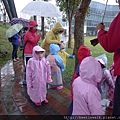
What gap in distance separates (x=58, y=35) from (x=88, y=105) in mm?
2531

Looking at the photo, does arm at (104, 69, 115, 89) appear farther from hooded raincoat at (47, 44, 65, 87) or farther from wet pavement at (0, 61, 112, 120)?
hooded raincoat at (47, 44, 65, 87)

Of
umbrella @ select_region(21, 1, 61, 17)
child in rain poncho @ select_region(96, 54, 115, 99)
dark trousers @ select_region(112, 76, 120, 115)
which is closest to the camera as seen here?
dark trousers @ select_region(112, 76, 120, 115)

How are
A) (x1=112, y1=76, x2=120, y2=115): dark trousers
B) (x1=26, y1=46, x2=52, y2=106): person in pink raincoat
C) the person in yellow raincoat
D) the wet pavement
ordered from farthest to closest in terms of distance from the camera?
the person in yellow raincoat
(x1=26, y1=46, x2=52, y2=106): person in pink raincoat
the wet pavement
(x1=112, y1=76, x2=120, y2=115): dark trousers

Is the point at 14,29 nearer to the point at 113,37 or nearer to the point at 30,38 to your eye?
the point at 30,38

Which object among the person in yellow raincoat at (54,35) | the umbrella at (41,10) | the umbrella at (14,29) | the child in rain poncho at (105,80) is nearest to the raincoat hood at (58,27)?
the person in yellow raincoat at (54,35)

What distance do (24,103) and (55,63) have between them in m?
1.05

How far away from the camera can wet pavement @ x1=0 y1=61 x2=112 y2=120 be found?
8.61ft

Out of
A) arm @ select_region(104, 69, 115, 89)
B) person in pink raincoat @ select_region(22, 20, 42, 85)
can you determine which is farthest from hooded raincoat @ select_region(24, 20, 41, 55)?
arm @ select_region(104, 69, 115, 89)

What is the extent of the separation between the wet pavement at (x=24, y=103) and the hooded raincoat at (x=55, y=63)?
23 centimetres

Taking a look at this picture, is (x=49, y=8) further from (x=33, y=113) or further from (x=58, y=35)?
(x=33, y=113)

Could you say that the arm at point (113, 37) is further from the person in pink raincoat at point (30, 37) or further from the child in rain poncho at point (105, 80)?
the person in pink raincoat at point (30, 37)

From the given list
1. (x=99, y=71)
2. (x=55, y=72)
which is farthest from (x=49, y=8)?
(x=99, y=71)

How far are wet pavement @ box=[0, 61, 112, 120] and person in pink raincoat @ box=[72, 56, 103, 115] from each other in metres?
0.99

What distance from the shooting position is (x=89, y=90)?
1.69m
